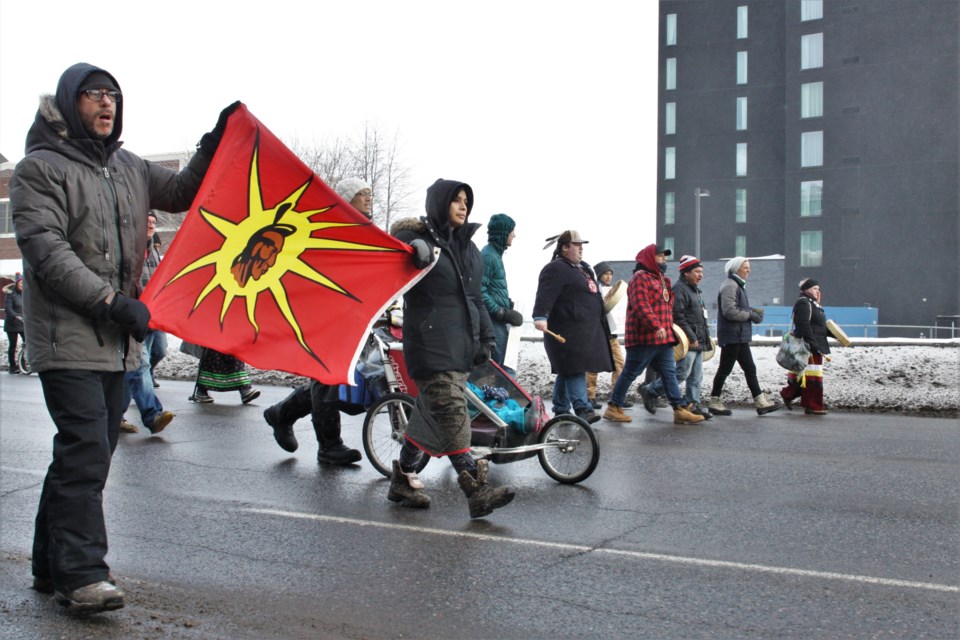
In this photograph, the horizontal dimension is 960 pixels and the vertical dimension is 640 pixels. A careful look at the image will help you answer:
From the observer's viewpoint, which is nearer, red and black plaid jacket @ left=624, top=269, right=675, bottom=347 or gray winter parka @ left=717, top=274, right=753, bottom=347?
red and black plaid jacket @ left=624, top=269, right=675, bottom=347

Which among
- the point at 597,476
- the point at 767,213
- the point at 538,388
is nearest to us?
the point at 597,476

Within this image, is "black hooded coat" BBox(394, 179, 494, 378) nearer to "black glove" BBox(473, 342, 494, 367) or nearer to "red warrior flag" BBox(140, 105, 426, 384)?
"black glove" BBox(473, 342, 494, 367)

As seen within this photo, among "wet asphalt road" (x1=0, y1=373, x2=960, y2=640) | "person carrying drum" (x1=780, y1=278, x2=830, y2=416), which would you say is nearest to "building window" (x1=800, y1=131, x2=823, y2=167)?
Answer: "person carrying drum" (x1=780, y1=278, x2=830, y2=416)

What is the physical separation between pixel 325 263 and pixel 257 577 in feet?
5.25

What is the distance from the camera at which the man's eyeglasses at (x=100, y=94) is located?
4.23 metres

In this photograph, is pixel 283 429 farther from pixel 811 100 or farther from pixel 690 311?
pixel 811 100

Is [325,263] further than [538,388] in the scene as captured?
No

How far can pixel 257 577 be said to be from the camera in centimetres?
485

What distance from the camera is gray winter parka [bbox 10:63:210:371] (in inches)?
162

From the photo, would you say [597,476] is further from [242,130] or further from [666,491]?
[242,130]

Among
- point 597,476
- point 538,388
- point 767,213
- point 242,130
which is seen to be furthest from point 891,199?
point 242,130

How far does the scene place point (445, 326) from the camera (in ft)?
20.2

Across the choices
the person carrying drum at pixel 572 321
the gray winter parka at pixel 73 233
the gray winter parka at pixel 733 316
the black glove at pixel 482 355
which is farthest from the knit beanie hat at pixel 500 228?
the gray winter parka at pixel 73 233

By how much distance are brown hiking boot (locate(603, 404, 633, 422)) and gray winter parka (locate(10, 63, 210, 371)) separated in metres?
7.54
